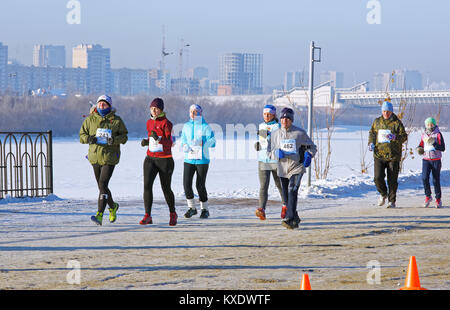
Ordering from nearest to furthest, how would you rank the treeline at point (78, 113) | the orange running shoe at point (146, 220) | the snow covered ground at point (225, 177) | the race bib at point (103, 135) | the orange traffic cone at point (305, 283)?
1. the orange traffic cone at point (305, 283)
2. the race bib at point (103, 135)
3. the orange running shoe at point (146, 220)
4. the snow covered ground at point (225, 177)
5. the treeline at point (78, 113)

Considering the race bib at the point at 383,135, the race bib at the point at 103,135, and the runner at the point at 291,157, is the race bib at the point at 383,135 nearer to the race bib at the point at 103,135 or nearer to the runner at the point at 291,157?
the runner at the point at 291,157

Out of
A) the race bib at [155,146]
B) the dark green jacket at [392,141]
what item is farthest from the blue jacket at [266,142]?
the dark green jacket at [392,141]

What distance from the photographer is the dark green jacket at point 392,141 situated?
12.9 meters

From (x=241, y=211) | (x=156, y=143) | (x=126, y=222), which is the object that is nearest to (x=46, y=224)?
(x=126, y=222)

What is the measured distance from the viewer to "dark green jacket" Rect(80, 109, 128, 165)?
10.4m

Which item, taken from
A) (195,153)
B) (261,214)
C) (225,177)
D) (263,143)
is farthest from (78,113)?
(263,143)

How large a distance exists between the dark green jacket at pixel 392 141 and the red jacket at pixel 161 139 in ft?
13.8

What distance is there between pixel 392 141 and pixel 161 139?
14.9 ft

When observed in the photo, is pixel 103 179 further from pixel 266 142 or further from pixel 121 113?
pixel 121 113

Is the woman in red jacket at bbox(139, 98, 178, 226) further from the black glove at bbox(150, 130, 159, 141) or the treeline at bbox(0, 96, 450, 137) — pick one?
the treeline at bbox(0, 96, 450, 137)

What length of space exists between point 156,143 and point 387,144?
4529 millimetres

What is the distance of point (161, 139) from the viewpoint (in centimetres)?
1048

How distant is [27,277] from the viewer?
709 centimetres
